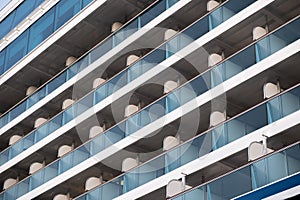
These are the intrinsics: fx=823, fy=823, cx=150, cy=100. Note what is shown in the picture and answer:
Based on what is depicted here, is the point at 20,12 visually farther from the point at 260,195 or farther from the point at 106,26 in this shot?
the point at 260,195

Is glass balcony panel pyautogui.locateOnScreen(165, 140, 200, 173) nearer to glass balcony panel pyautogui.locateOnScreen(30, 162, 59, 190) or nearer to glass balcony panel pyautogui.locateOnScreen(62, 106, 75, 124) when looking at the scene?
glass balcony panel pyautogui.locateOnScreen(62, 106, 75, 124)

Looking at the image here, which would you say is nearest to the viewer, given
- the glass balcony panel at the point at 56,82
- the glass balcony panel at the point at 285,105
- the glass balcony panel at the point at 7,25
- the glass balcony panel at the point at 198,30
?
the glass balcony panel at the point at 285,105

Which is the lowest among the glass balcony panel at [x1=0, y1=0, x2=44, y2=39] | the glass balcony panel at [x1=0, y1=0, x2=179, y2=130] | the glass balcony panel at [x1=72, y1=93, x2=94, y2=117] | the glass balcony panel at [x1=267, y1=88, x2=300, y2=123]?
the glass balcony panel at [x1=267, y1=88, x2=300, y2=123]

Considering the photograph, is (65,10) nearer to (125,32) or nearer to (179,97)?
(125,32)

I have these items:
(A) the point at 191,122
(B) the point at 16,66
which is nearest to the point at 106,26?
(B) the point at 16,66

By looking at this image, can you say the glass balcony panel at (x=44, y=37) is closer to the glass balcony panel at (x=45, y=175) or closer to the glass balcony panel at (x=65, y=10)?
the glass balcony panel at (x=65, y=10)

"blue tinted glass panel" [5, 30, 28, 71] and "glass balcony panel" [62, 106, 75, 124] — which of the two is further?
"blue tinted glass panel" [5, 30, 28, 71]

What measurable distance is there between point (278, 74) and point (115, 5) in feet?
30.2

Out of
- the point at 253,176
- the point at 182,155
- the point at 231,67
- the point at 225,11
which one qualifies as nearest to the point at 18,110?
the point at 182,155

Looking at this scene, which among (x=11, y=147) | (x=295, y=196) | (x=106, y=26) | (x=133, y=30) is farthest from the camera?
(x=11, y=147)

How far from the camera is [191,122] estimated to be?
26.2m

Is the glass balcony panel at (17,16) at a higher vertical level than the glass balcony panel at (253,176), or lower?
higher

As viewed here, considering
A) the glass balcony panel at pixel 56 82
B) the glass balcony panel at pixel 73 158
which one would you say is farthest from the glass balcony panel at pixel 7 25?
the glass balcony panel at pixel 73 158

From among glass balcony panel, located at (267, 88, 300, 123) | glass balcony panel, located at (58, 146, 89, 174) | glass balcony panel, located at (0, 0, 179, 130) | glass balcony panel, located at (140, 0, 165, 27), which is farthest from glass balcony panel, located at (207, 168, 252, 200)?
glass balcony panel, located at (0, 0, 179, 130)
